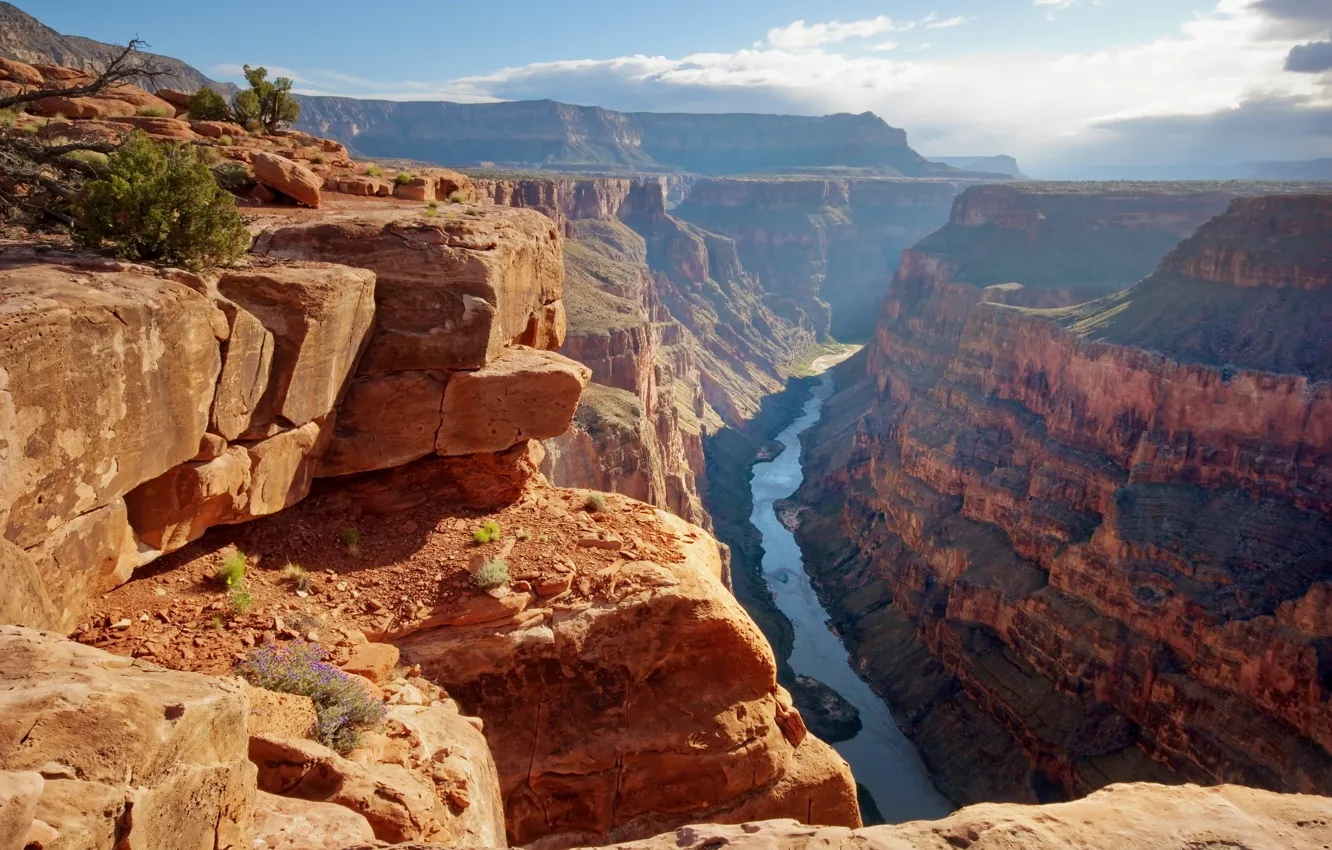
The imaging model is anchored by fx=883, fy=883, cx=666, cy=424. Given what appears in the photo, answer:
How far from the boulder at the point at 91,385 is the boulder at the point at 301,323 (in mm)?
1074

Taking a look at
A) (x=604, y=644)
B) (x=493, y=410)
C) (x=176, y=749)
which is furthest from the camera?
(x=493, y=410)

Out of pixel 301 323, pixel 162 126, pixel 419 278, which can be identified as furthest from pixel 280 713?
pixel 162 126

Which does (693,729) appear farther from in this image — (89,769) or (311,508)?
(89,769)

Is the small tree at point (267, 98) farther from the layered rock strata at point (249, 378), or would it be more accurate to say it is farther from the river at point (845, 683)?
the river at point (845, 683)

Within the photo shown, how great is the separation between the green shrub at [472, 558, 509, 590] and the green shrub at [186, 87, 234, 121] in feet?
51.5

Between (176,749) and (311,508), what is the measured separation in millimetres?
7697

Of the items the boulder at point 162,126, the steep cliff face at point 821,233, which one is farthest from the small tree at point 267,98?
the steep cliff face at point 821,233

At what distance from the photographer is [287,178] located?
15.2 metres

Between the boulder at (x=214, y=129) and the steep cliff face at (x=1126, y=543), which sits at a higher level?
the boulder at (x=214, y=129)

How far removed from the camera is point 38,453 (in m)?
8.10

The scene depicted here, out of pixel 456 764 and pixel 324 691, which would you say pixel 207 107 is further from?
pixel 456 764

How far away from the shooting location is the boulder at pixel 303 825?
689 centimetres

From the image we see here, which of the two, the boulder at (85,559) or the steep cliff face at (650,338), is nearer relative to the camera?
the boulder at (85,559)

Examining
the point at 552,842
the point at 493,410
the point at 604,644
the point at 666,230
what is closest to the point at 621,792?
the point at 552,842
